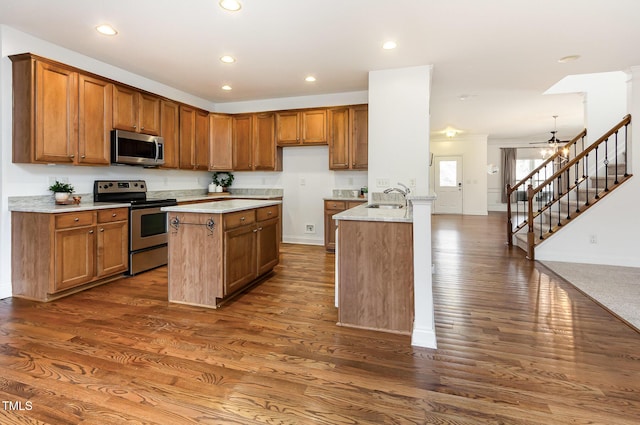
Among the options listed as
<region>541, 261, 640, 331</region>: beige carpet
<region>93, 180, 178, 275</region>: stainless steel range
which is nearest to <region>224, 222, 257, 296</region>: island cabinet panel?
<region>93, 180, 178, 275</region>: stainless steel range

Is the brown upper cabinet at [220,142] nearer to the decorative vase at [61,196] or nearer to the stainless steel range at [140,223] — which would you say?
the stainless steel range at [140,223]

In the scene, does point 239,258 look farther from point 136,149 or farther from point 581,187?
point 581,187

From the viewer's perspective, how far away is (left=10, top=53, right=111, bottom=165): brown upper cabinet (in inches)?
125

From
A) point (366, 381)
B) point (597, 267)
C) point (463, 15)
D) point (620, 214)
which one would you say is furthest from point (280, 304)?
point (620, 214)

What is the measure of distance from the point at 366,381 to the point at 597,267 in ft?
13.6

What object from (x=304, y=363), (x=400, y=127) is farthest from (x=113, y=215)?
(x=400, y=127)

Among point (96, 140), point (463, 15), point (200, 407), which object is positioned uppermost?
point (463, 15)

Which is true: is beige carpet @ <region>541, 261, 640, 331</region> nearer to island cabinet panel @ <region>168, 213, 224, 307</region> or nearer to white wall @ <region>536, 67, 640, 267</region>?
white wall @ <region>536, 67, 640, 267</region>

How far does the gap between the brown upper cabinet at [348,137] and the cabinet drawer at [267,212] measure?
1773 mm

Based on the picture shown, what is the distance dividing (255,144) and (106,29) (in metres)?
2.88

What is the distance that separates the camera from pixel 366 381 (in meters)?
1.83

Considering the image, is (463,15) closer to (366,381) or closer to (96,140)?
(366,381)

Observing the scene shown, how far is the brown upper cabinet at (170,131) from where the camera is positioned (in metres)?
4.77

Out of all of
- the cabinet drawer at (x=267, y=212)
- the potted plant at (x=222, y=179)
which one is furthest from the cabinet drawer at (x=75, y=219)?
the potted plant at (x=222, y=179)
